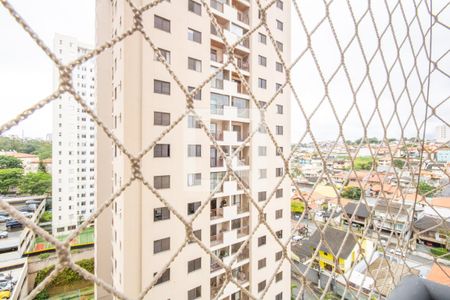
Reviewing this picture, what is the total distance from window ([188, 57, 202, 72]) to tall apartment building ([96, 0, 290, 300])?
0.04ft

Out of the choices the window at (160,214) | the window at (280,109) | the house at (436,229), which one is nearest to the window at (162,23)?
the window at (280,109)

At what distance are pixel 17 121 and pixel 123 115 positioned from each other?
222cm

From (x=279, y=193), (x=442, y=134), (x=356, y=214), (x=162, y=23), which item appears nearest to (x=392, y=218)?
(x=442, y=134)

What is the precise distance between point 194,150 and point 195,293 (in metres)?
1.87

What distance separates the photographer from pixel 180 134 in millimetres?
2520

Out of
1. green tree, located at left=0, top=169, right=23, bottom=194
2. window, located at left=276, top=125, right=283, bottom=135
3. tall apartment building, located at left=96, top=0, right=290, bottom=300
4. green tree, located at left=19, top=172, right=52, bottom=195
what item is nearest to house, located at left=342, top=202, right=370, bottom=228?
tall apartment building, located at left=96, top=0, right=290, bottom=300

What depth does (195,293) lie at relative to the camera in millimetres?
2736

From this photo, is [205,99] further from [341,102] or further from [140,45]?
[341,102]

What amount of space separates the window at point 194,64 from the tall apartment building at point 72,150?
311cm

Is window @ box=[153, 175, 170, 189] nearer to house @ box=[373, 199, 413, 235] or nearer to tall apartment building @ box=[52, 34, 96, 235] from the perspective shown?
house @ box=[373, 199, 413, 235]

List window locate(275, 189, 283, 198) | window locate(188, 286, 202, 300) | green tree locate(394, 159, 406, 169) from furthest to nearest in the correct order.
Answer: window locate(275, 189, 283, 198) < window locate(188, 286, 202, 300) < green tree locate(394, 159, 406, 169)

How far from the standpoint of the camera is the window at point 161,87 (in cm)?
235

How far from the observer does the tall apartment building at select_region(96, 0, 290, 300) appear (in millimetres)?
2328

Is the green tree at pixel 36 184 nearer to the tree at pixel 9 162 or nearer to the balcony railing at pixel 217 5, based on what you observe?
the tree at pixel 9 162
